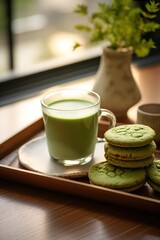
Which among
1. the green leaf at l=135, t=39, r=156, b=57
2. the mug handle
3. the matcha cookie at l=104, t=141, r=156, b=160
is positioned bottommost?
the matcha cookie at l=104, t=141, r=156, b=160

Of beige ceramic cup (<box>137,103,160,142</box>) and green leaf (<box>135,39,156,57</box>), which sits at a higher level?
green leaf (<box>135,39,156,57</box>)

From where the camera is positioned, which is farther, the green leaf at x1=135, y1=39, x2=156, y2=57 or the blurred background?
the blurred background

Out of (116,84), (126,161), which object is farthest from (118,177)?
(116,84)

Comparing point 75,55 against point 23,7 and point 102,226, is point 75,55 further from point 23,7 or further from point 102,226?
point 23,7

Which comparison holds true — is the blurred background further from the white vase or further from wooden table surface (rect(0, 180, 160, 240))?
wooden table surface (rect(0, 180, 160, 240))

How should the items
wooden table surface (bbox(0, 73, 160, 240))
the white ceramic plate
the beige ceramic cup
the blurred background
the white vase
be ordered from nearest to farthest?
wooden table surface (bbox(0, 73, 160, 240)) → the white ceramic plate → the beige ceramic cup → the white vase → the blurred background

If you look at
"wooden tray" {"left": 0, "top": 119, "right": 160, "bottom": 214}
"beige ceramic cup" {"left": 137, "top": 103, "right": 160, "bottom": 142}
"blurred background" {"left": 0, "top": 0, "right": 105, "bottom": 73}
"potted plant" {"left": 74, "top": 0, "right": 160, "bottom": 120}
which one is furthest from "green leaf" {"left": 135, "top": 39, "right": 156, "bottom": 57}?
"blurred background" {"left": 0, "top": 0, "right": 105, "bottom": 73}

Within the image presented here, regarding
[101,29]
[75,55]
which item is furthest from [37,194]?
[75,55]

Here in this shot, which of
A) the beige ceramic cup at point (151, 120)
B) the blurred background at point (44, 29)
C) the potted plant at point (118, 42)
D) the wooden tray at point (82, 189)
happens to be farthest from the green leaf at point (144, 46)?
the blurred background at point (44, 29)

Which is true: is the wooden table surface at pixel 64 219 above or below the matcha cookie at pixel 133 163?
below

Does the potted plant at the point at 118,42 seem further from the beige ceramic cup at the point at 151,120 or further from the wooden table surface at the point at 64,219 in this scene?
the wooden table surface at the point at 64,219
